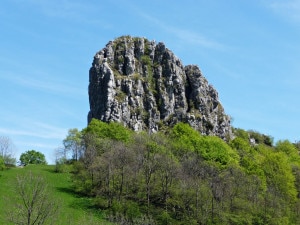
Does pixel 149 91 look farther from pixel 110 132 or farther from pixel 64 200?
pixel 64 200

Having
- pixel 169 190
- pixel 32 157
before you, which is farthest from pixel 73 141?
pixel 169 190

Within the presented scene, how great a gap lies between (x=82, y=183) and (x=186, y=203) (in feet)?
77.4

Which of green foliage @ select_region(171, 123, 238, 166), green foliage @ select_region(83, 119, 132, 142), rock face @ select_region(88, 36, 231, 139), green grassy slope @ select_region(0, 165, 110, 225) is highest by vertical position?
rock face @ select_region(88, 36, 231, 139)

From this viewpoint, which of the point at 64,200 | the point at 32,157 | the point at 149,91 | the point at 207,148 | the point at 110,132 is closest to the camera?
the point at 64,200

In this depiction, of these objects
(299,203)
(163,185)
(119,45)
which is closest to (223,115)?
(119,45)

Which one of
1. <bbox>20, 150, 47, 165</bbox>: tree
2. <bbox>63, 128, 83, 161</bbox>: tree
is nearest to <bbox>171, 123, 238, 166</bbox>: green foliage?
<bbox>63, 128, 83, 161</bbox>: tree

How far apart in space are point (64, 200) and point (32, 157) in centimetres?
9170

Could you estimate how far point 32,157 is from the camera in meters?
170

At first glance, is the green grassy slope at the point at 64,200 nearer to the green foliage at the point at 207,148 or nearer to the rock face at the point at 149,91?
the green foliage at the point at 207,148

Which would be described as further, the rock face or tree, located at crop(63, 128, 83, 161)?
the rock face

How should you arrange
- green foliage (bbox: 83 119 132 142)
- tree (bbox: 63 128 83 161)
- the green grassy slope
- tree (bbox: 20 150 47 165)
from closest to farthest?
the green grassy slope, green foliage (bbox: 83 119 132 142), tree (bbox: 63 128 83 161), tree (bbox: 20 150 47 165)

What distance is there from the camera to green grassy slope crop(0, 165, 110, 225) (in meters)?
68.3

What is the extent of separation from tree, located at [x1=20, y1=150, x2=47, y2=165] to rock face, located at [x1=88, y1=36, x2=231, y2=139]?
81.6 ft

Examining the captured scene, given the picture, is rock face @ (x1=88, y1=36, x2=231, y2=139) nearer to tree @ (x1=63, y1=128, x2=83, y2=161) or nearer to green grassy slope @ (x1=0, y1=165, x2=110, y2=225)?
tree @ (x1=63, y1=128, x2=83, y2=161)
